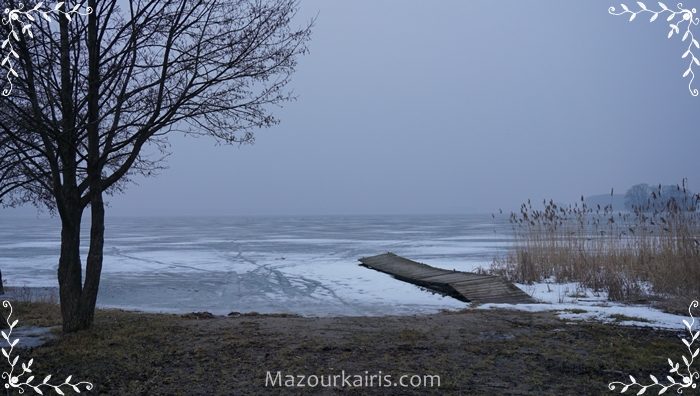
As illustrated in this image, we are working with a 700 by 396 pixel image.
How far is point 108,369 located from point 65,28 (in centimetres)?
442

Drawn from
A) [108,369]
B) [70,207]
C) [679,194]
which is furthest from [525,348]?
[679,194]

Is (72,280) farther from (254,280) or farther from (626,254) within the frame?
(626,254)

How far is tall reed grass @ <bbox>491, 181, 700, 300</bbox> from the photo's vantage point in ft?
38.4

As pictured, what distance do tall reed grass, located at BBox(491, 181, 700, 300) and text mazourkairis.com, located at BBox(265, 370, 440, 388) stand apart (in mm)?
7822

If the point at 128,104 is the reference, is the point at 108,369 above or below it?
below

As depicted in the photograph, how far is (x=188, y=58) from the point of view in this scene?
25.5 feet

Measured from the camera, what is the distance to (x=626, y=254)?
48.6 feet

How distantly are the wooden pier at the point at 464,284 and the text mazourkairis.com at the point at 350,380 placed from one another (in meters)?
6.97

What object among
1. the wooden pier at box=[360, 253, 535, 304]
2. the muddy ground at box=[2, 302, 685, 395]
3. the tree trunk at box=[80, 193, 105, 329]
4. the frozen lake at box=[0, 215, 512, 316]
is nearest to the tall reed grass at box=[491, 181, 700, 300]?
the wooden pier at box=[360, 253, 535, 304]

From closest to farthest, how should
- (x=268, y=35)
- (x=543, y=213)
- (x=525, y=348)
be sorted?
(x=525, y=348), (x=268, y=35), (x=543, y=213)

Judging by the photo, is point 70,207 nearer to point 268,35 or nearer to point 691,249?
point 268,35

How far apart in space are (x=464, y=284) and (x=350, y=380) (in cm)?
899

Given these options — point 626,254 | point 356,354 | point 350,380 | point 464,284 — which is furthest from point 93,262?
point 626,254

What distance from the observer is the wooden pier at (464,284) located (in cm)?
1241
